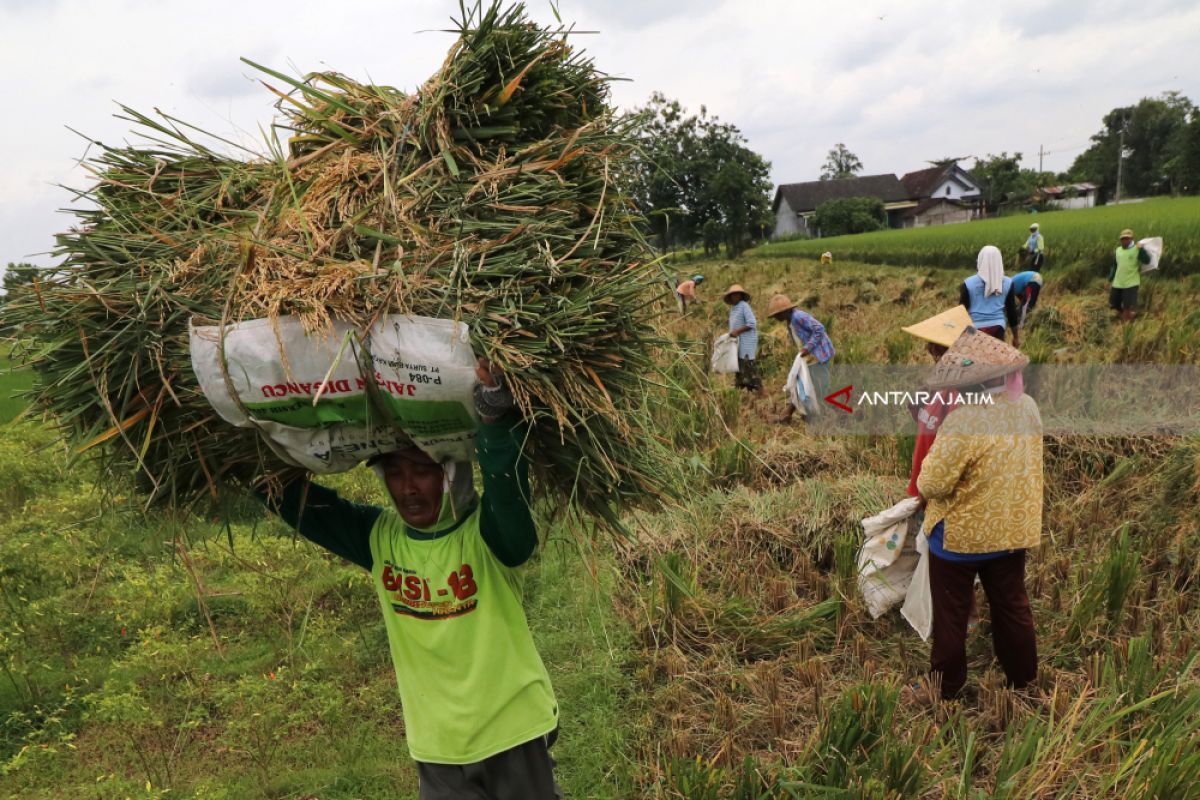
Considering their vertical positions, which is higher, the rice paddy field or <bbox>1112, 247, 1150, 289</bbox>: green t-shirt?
<bbox>1112, 247, 1150, 289</bbox>: green t-shirt

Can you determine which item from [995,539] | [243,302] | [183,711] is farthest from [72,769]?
[995,539]

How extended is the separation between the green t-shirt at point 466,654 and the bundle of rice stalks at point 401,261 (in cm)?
34

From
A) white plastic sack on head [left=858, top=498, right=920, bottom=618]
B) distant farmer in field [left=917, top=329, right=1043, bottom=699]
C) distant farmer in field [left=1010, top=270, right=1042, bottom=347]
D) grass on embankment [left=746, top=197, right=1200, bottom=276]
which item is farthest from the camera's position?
grass on embankment [left=746, top=197, right=1200, bottom=276]

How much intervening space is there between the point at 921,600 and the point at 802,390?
3.24m

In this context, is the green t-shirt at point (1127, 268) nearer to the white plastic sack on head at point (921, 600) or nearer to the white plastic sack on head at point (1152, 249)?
the white plastic sack on head at point (1152, 249)

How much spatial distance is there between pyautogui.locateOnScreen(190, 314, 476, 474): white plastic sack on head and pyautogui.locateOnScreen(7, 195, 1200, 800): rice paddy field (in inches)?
18.1

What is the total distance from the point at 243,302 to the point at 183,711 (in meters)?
2.66

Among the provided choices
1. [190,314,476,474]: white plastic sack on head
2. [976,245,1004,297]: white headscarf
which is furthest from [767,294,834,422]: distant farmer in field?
[190,314,476,474]: white plastic sack on head

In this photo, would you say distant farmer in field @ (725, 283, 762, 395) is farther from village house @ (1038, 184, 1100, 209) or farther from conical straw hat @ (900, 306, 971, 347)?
village house @ (1038, 184, 1100, 209)

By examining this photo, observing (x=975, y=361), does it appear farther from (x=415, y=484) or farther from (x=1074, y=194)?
(x=1074, y=194)

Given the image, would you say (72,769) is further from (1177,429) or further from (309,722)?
(1177,429)

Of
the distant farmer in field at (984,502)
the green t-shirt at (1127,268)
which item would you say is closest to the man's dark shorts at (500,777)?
the distant farmer in field at (984,502)

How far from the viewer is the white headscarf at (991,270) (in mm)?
6301

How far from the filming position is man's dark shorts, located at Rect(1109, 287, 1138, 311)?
9375 millimetres
